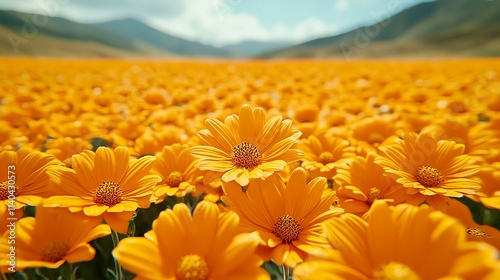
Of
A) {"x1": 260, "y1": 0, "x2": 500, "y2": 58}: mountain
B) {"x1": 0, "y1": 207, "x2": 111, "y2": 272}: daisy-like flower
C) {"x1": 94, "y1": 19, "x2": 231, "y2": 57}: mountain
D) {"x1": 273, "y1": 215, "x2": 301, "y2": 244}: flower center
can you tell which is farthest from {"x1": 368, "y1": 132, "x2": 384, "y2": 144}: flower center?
{"x1": 94, "y1": 19, "x2": 231, "y2": 57}: mountain

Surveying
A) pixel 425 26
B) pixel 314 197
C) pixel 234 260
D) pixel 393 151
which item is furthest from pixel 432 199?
pixel 425 26

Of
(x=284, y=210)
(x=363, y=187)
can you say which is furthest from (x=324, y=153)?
(x=284, y=210)

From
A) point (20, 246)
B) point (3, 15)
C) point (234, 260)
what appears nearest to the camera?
point (234, 260)

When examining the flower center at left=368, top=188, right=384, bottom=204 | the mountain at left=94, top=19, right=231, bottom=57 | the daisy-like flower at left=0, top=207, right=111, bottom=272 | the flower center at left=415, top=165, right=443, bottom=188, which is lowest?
the daisy-like flower at left=0, top=207, right=111, bottom=272

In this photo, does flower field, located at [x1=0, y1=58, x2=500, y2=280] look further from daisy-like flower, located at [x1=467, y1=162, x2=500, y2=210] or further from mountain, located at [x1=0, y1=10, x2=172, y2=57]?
mountain, located at [x1=0, y1=10, x2=172, y2=57]

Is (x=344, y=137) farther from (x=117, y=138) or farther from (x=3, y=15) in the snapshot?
(x=3, y=15)

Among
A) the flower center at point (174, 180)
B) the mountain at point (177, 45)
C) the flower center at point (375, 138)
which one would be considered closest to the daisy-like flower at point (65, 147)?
the flower center at point (174, 180)
